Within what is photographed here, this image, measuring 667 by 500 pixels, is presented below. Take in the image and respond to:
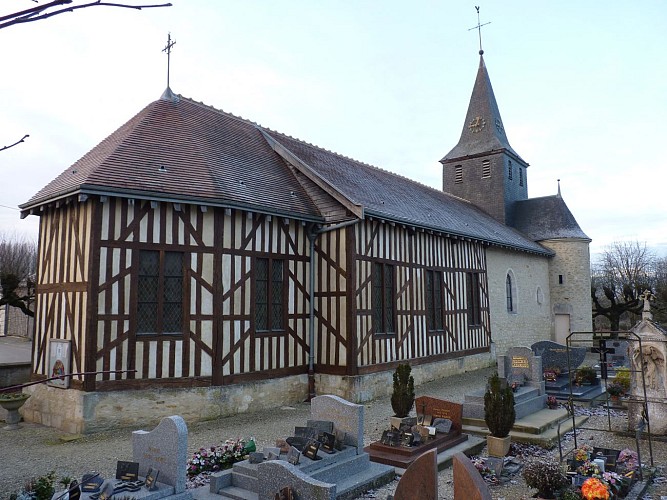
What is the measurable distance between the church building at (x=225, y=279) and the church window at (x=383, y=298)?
0.16ft

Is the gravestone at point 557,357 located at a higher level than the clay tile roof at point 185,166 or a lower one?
lower

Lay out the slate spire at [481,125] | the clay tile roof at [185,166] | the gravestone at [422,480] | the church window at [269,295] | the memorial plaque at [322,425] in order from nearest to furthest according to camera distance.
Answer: the gravestone at [422,480]
the memorial plaque at [322,425]
the clay tile roof at [185,166]
the church window at [269,295]
the slate spire at [481,125]

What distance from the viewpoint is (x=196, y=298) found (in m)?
9.54

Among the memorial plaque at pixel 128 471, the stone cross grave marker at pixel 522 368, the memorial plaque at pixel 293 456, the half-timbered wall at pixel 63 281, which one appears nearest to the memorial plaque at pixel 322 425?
the memorial plaque at pixel 293 456

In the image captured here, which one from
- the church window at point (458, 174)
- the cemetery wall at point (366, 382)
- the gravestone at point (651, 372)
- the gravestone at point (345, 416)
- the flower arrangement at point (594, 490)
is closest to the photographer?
the flower arrangement at point (594, 490)

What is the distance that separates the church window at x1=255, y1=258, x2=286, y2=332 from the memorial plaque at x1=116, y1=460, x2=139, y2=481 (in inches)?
203

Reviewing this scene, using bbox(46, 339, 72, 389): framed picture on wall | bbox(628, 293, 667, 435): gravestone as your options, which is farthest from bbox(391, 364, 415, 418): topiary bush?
bbox(46, 339, 72, 389): framed picture on wall

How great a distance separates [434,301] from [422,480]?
34.1ft

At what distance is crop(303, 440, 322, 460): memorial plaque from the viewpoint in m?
A: 5.82

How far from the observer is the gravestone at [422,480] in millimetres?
4426

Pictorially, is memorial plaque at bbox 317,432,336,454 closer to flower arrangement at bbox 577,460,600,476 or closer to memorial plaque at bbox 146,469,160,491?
memorial plaque at bbox 146,469,160,491

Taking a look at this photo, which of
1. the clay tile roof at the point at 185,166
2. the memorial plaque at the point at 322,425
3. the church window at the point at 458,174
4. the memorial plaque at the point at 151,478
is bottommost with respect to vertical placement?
the memorial plaque at the point at 151,478

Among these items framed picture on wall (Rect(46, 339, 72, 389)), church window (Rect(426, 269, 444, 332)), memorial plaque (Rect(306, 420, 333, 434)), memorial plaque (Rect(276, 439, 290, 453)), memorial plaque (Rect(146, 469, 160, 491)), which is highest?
church window (Rect(426, 269, 444, 332))

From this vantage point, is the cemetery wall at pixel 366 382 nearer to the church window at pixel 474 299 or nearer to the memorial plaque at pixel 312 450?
the church window at pixel 474 299
